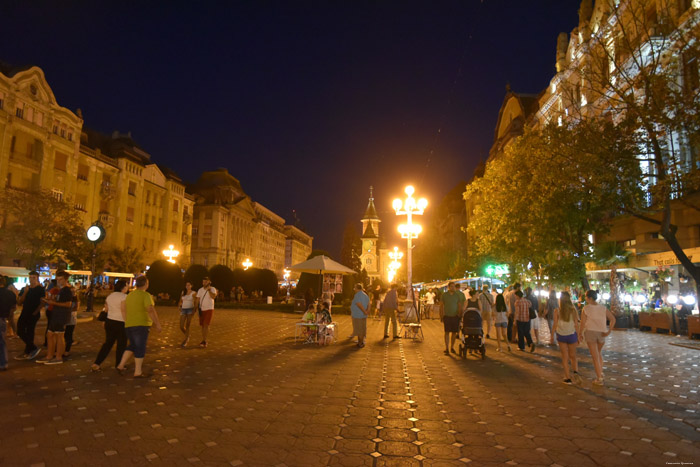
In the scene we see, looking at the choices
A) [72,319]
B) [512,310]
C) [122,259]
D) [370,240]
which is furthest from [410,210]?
[370,240]

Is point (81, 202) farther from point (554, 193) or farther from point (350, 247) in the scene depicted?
point (350, 247)

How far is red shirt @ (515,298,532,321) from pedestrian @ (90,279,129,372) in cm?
1091

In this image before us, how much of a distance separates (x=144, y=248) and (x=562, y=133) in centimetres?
4997

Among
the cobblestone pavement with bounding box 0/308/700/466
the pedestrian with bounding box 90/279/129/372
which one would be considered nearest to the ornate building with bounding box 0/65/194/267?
the pedestrian with bounding box 90/279/129/372

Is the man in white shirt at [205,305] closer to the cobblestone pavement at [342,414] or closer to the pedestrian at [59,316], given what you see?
the cobblestone pavement at [342,414]

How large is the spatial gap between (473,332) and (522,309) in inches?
119

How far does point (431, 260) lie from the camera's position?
71.4 meters

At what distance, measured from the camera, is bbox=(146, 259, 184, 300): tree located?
3612cm

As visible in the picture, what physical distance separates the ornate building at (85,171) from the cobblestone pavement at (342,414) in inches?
1058

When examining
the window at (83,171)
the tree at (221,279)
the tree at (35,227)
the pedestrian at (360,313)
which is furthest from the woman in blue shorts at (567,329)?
the window at (83,171)

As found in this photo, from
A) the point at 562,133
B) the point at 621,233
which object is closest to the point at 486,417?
the point at 562,133

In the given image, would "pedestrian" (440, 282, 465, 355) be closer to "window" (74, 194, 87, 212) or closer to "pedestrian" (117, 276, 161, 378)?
"pedestrian" (117, 276, 161, 378)

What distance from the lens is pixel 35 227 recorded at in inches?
1088

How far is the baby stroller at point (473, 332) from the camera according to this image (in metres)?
11.6
